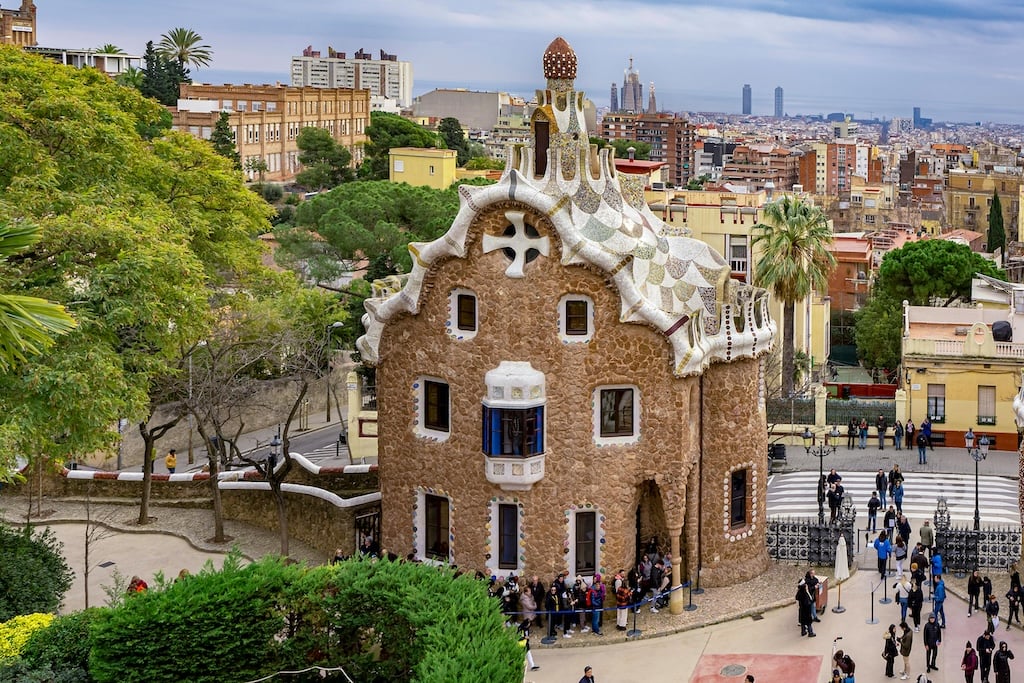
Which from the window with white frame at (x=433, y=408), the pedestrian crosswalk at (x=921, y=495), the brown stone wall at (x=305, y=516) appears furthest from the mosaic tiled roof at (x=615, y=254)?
the pedestrian crosswalk at (x=921, y=495)

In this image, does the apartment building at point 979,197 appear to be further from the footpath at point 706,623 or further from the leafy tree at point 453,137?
the footpath at point 706,623

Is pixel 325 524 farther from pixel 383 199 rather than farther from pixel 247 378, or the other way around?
pixel 383 199

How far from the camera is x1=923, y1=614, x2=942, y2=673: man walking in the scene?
3281 centimetres

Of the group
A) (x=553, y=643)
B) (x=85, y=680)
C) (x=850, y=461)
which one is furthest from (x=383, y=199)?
(x=85, y=680)

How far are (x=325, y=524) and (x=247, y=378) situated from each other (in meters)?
14.9

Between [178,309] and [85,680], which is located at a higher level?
[178,309]

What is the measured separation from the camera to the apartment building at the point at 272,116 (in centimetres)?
13762

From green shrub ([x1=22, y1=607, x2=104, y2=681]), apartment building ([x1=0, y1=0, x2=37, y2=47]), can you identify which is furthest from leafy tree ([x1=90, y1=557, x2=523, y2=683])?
apartment building ([x1=0, y1=0, x2=37, y2=47])

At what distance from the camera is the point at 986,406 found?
54.9 meters

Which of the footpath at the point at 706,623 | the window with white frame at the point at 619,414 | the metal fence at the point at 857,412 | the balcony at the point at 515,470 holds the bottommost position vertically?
the footpath at the point at 706,623

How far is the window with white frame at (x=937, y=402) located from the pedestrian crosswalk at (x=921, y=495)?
491 centimetres

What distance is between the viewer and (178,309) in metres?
36.7

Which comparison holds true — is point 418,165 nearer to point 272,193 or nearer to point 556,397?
point 272,193

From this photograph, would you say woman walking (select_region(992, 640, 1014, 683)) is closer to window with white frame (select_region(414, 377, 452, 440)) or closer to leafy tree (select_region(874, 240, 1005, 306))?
window with white frame (select_region(414, 377, 452, 440))
